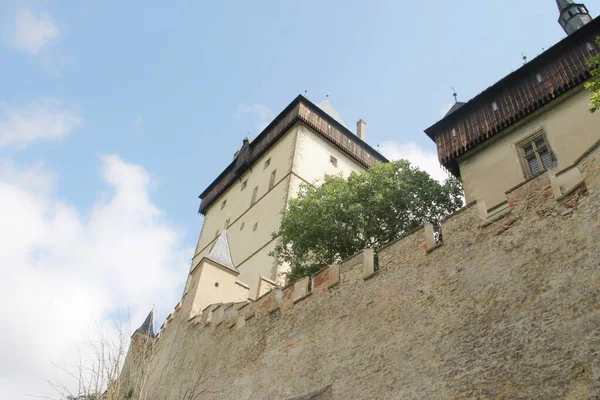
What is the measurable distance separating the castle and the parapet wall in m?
0.02

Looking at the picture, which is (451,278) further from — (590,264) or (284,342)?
(284,342)

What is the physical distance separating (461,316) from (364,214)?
26.6 ft

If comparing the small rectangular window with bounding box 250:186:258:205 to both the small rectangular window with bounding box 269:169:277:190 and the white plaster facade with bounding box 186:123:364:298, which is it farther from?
the small rectangular window with bounding box 269:169:277:190

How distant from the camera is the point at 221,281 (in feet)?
60.5

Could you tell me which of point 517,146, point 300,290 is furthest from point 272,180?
point 300,290

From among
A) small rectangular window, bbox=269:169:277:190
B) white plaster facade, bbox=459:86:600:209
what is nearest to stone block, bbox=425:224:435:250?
white plaster facade, bbox=459:86:600:209

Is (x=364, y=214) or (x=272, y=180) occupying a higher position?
(x=272, y=180)

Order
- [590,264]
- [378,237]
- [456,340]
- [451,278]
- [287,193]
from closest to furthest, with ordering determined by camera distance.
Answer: [590,264] < [456,340] < [451,278] < [378,237] < [287,193]

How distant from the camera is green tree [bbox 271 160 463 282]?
16.1 meters

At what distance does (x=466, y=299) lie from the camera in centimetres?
849

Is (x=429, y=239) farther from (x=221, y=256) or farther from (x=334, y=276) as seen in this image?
(x=221, y=256)

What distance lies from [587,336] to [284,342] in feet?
21.3

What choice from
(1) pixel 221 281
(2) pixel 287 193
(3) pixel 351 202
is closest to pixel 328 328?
(3) pixel 351 202

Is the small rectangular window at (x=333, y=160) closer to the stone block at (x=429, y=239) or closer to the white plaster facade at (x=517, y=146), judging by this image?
the white plaster facade at (x=517, y=146)
